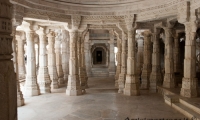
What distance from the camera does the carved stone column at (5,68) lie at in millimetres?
1831

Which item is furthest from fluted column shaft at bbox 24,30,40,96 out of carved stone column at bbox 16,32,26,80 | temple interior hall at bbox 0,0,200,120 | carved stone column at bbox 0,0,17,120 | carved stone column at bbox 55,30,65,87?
carved stone column at bbox 0,0,17,120

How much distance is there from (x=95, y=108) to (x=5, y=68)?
5.23 metres

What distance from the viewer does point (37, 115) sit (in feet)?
19.6

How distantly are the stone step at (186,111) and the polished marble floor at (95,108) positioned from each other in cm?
17

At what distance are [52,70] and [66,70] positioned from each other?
293 cm

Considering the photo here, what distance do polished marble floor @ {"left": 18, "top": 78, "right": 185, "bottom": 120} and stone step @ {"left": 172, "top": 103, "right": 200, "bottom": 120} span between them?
17 cm

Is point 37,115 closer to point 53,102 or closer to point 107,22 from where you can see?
point 53,102

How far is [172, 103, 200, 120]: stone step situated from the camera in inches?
212

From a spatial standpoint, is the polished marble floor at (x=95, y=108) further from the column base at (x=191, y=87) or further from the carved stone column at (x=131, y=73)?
the column base at (x=191, y=87)

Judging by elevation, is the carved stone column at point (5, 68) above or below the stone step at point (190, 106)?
above

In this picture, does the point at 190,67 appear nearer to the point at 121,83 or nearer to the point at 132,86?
the point at 132,86

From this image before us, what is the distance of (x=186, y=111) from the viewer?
5820 mm

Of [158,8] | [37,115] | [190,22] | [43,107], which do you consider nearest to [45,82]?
[43,107]

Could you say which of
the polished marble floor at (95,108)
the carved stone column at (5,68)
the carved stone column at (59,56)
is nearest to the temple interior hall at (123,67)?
the polished marble floor at (95,108)
